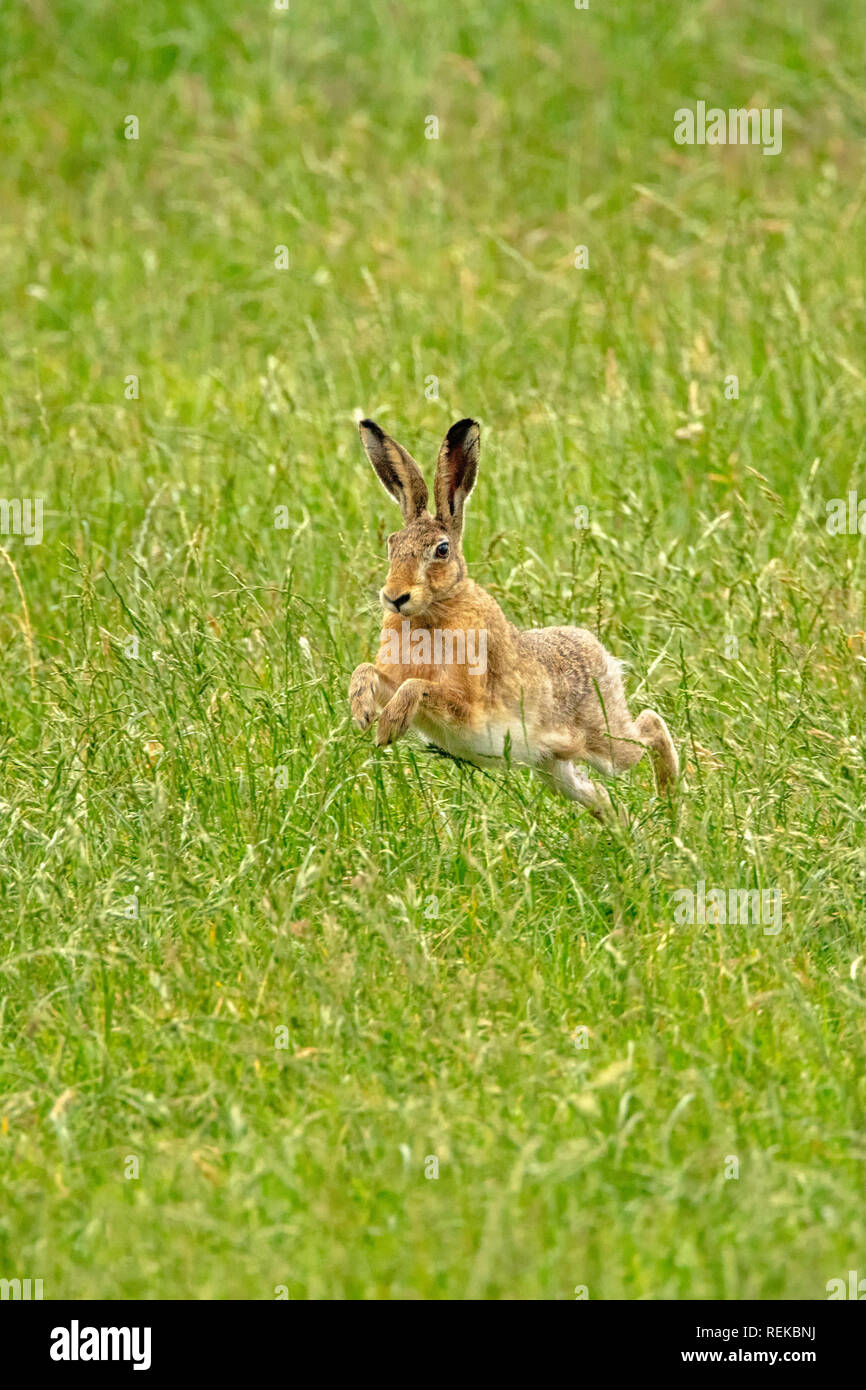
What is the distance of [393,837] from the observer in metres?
5.49

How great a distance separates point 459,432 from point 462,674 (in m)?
0.67

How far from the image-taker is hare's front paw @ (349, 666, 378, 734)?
519 cm

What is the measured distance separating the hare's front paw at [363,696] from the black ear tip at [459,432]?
0.66 metres

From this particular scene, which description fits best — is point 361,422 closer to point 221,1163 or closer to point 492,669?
point 492,669

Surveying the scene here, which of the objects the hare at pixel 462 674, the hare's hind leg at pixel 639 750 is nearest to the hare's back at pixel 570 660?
the hare at pixel 462 674

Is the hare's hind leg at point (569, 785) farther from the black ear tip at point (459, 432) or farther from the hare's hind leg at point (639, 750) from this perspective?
the black ear tip at point (459, 432)

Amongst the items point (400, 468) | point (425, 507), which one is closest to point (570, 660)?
point (425, 507)

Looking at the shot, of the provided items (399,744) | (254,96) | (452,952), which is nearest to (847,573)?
(399,744)

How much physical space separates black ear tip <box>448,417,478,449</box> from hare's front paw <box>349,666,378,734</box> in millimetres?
664

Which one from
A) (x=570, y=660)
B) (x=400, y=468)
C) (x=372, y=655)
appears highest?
(x=400, y=468)

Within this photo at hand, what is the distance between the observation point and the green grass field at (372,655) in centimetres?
418

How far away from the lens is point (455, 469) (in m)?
5.43

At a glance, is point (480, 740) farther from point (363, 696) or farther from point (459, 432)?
point (459, 432)

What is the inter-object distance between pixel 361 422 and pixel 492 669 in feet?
2.60
